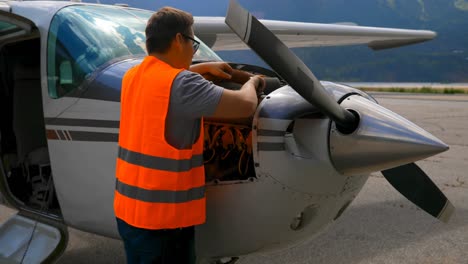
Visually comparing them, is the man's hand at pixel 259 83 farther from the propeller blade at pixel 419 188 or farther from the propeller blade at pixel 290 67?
the propeller blade at pixel 419 188

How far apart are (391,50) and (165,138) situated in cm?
15062

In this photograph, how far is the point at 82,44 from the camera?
3264 millimetres

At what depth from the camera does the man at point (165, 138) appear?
2250 mm

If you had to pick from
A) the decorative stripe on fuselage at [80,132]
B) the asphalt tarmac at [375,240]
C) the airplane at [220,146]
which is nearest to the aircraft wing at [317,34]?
the asphalt tarmac at [375,240]

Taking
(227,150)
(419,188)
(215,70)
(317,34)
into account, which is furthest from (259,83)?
(317,34)

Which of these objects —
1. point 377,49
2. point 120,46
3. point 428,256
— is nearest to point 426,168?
point 377,49

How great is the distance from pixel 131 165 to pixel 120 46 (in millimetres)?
1150

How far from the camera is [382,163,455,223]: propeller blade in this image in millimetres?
2963

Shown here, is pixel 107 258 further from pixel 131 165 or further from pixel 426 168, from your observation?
pixel 426 168

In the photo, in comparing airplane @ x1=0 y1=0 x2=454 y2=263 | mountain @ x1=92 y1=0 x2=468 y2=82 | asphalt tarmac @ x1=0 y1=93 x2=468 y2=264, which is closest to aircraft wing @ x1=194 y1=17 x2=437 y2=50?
asphalt tarmac @ x1=0 y1=93 x2=468 y2=264

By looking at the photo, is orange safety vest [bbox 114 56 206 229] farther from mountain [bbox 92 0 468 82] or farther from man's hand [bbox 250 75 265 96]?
mountain [bbox 92 0 468 82]

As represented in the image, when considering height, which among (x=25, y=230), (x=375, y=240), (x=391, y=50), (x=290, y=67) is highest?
(x=290, y=67)

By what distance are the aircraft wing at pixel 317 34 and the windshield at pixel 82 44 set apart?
11.8ft

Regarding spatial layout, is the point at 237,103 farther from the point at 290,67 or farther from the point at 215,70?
the point at 215,70
